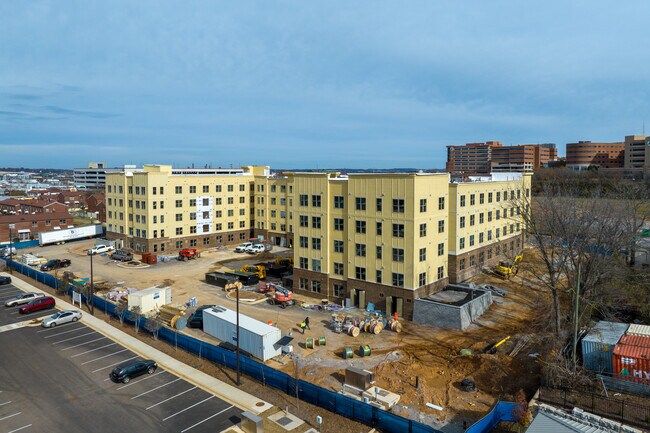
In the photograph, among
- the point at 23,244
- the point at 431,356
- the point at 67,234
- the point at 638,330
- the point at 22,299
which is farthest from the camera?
the point at 67,234

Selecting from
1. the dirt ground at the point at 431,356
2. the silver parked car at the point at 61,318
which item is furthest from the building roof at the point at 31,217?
the silver parked car at the point at 61,318

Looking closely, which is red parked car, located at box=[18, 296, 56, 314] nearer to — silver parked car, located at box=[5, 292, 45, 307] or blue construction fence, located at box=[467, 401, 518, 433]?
silver parked car, located at box=[5, 292, 45, 307]

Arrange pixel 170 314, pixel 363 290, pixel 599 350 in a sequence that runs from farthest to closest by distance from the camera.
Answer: pixel 363 290, pixel 170 314, pixel 599 350

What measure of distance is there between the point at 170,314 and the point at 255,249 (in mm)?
35894

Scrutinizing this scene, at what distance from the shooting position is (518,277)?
58.0 meters

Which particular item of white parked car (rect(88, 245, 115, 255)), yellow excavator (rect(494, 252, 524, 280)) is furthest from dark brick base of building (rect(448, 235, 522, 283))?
white parked car (rect(88, 245, 115, 255))

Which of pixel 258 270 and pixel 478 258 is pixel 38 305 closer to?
pixel 258 270

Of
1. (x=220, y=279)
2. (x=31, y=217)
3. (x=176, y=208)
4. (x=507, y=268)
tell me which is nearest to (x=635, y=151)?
(x=507, y=268)

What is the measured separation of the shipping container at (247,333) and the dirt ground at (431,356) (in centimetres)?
104

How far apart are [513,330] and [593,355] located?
A: 32.3 feet

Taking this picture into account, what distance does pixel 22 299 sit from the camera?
47188mm

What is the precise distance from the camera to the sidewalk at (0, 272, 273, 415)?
2702cm

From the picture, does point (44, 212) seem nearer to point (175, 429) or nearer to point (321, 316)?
point (321, 316)

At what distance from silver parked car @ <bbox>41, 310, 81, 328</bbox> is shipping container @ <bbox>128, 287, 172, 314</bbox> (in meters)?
4.69
